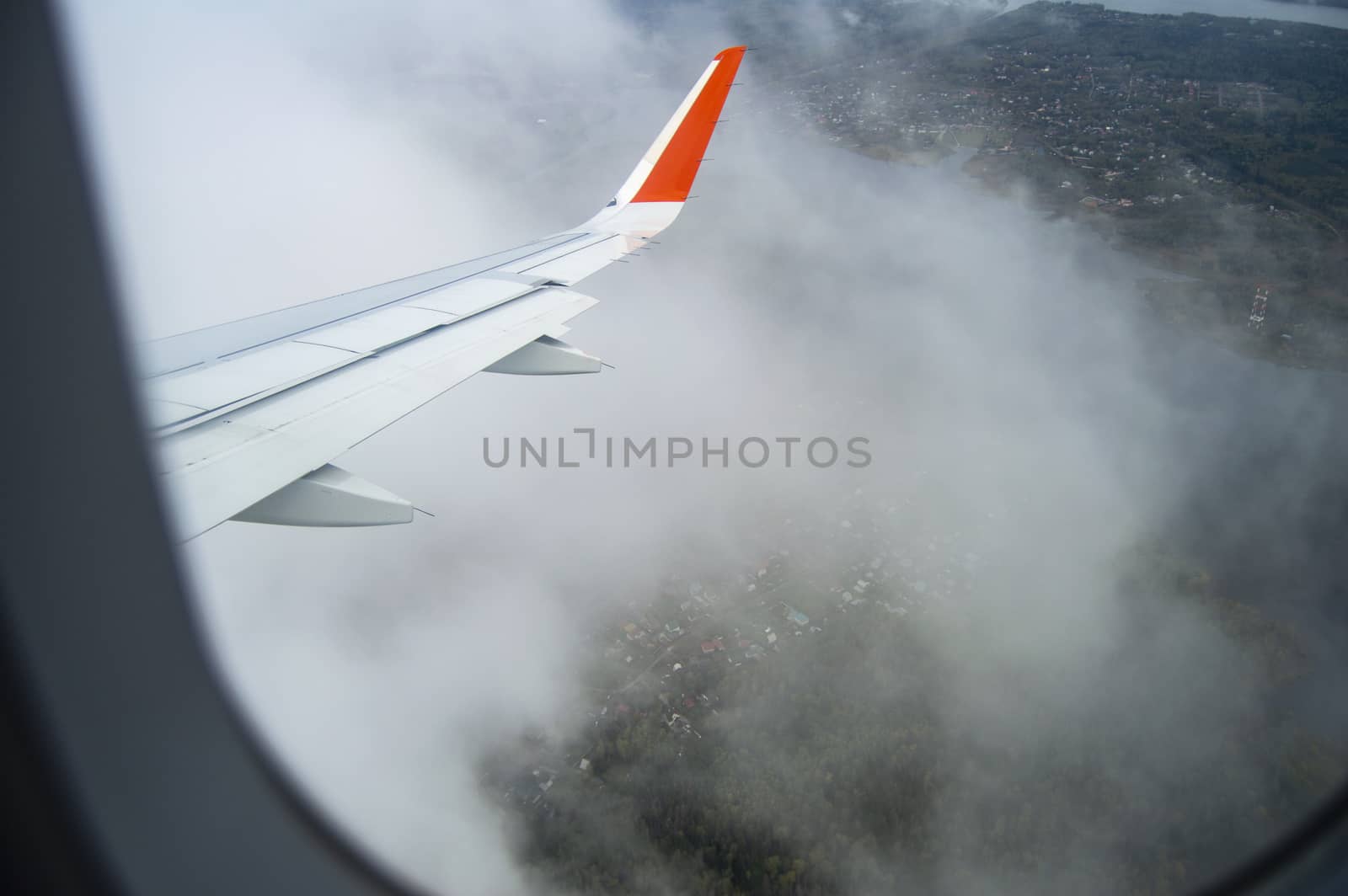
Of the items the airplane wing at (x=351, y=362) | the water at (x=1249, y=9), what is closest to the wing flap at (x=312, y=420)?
the airplane wing at (x=351, y=362)

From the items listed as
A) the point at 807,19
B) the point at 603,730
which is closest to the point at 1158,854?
Result: the point at 603,730

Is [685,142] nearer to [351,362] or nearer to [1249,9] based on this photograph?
[351,362]

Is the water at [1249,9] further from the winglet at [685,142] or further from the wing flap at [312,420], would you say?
the wing flap at [312,420]

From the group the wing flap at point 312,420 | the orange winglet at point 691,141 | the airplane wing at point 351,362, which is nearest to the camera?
the wing flap at point 312,420

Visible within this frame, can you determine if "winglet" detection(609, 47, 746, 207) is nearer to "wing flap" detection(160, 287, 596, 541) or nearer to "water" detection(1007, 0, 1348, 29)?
"wing flap" detection(160, 287, 596, 541)

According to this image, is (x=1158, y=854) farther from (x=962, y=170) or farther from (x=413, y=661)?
(x=962, y=170)

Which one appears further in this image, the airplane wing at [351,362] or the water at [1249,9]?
the water at [1249,9]

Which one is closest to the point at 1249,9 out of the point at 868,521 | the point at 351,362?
the point at 868,521
